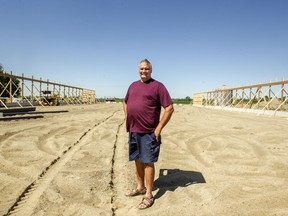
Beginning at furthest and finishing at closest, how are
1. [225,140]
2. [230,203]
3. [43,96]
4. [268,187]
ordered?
[43,96]
[225,140]
[268,187]
[230,203]

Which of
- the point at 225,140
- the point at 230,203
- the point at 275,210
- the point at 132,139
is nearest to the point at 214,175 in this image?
the point at 230,203

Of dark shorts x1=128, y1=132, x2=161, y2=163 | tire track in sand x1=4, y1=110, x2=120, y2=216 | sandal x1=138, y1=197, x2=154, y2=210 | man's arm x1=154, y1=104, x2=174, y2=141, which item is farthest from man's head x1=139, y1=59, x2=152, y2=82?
tire track in sand x1=4, y1=110, x2=120, y2=216

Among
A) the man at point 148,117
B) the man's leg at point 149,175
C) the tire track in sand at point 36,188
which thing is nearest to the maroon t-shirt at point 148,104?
the man at point 148,117

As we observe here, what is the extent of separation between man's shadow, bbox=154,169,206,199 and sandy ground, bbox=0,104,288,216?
0.05ft

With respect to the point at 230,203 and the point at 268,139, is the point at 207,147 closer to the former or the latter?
the point at 268,139

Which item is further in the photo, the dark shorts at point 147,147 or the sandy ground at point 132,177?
the dark shorts at point 147,147

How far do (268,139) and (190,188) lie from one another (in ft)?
15.1

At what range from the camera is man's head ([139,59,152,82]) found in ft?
11.3

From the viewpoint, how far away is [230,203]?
11.0ft

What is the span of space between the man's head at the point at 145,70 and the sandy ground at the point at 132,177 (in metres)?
1.72

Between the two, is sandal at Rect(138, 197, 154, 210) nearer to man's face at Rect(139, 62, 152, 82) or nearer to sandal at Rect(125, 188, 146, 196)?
sandal at Rect(125, 188, 146, 196)

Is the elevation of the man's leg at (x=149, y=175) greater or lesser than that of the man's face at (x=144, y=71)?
lesser

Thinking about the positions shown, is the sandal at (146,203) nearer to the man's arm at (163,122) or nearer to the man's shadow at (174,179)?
the man's shadow at (174,179)

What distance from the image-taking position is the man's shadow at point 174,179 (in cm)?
399
